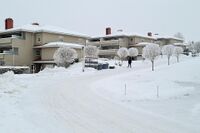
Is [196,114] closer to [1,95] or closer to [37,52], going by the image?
[1,95]

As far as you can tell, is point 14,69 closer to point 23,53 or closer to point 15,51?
point 15,51

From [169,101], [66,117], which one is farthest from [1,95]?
[169,101]

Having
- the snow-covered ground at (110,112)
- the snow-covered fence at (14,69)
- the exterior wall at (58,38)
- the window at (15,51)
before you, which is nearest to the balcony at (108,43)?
the exterior wall at (58,38)

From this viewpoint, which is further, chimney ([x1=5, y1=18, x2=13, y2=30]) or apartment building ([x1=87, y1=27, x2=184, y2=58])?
apartment building ([x1=87, y1=27, x2=184, y2=58])

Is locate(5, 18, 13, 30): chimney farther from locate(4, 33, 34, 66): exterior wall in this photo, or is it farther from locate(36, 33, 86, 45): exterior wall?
locate(36, 33, 86, 45): exterior wall

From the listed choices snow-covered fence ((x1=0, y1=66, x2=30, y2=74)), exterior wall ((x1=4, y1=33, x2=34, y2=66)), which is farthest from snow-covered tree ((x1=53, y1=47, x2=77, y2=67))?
exterior wall ((x1=4, y1=33, x2=34, y2=66))

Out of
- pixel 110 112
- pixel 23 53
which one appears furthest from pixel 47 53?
pixel 110 112

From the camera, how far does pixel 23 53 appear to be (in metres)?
52.6

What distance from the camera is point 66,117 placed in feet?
36.7

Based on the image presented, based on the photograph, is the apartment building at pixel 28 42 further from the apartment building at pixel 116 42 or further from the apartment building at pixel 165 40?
the apartment building at pixel 165 40

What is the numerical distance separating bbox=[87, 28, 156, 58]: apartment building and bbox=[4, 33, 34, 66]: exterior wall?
1045 inches

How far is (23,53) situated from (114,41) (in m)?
29.9

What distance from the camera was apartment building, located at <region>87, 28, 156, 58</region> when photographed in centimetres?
7507

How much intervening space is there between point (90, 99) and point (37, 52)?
1647 inches
